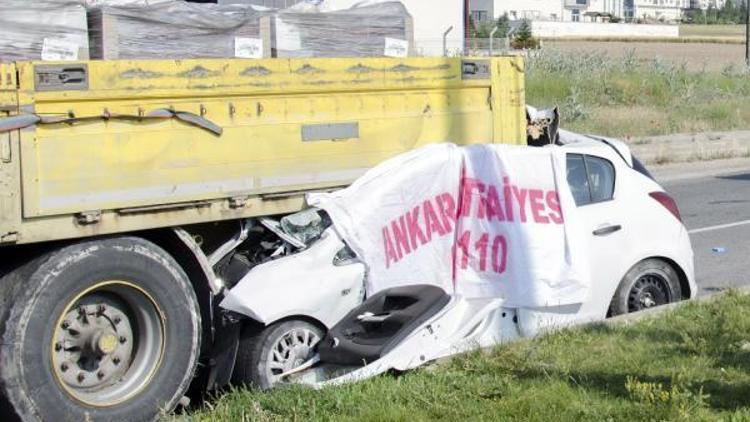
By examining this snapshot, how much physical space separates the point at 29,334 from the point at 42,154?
88cm

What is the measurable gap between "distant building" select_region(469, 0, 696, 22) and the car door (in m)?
97.9

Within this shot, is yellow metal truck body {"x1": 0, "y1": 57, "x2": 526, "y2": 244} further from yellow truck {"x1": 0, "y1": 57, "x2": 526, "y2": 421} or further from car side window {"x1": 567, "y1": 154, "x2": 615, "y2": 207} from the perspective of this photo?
car side window {"x1": 567, "y1": 154, "x2": 615, "y2": 207}

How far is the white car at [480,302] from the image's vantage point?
6301 mm

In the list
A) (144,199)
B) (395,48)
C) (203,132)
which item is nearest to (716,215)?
(395,48)

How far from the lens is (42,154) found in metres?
5.65

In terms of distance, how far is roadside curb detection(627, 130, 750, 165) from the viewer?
66.0 feet

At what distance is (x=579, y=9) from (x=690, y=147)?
120253mm

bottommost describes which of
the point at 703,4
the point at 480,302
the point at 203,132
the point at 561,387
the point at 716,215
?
the point at 716,215

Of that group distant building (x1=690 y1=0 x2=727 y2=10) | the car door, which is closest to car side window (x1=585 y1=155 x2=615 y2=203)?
the car door

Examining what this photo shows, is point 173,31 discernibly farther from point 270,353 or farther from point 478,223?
point 478,223

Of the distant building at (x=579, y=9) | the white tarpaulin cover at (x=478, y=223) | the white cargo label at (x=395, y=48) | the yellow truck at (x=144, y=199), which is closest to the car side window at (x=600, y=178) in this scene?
the white tarpaulin cover at (x=478, y=223)

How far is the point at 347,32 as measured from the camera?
762cm

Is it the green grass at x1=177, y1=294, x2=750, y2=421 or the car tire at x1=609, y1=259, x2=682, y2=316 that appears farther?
the car tire at x1=609, y1=259, x2=682, y2=316

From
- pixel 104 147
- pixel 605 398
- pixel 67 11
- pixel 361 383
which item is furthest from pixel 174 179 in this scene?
pixel 605 398
